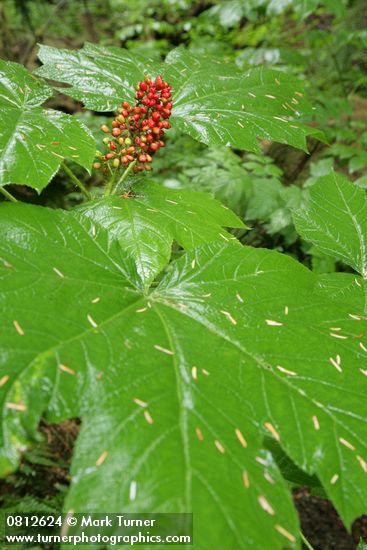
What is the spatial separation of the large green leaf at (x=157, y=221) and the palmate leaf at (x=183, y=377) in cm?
5

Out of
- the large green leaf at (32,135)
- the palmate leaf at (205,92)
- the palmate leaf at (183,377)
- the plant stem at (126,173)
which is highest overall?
the palmate leaf at (205,92)

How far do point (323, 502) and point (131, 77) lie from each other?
11.6 feet

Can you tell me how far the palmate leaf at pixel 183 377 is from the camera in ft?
2.11

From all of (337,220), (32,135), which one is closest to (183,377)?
(32,135)

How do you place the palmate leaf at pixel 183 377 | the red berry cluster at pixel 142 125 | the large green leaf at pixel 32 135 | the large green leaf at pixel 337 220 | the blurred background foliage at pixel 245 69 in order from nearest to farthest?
the palmate leaf at pixel 183 377, the large green leaf at pixel 32 135, the red berry cluster at pixel 142 125, the large green leaf at pixel 337 220, the blurred background foliage at pixel 245 69

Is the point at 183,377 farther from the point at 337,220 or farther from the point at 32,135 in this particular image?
the point at 337,220

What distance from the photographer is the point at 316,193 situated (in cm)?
150

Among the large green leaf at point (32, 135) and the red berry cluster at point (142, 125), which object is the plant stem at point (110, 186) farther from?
the large green leaf at point (32, 135)

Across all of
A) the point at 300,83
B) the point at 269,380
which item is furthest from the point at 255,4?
the point at 269,380

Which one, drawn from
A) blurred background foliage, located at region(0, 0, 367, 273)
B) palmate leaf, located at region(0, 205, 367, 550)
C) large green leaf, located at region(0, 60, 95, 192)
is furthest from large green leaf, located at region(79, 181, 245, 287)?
blurred background foliage, located at region(0, 0, 367, 273)

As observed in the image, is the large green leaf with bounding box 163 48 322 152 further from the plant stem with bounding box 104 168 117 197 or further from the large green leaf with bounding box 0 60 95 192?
the large green leaf with bounding box 0 60 95 192

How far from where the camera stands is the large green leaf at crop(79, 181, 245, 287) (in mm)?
1048

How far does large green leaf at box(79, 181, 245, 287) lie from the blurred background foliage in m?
0.51

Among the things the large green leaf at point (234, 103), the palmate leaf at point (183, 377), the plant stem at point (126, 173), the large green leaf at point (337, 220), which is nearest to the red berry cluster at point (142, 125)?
the plant stem at point (126, 173)
